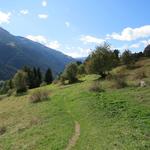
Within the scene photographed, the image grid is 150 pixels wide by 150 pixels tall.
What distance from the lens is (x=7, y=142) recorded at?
3447cm

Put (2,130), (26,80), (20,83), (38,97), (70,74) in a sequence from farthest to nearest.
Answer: (26,80) → (20,83) → (70,74) → (38,97) → (2,130)

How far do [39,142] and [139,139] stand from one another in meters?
9.76

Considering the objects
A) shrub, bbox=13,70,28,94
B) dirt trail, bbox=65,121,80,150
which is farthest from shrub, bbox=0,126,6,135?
shrub, bbox=13,70,28,94

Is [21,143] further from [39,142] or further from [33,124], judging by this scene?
[33,124]

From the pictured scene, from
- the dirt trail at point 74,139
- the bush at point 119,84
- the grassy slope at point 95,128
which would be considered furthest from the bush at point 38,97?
the dirt trail at point 74,139

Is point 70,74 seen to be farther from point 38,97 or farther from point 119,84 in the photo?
point 119,84

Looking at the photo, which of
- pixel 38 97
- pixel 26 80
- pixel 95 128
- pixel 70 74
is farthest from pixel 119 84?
pixel 26 80

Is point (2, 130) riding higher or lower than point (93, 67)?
lower

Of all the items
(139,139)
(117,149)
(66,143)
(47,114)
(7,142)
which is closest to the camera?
(117,149)

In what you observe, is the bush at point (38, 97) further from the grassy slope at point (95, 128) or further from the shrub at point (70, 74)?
the shrub at point (70, 74)

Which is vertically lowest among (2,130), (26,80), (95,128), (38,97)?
(2,130)

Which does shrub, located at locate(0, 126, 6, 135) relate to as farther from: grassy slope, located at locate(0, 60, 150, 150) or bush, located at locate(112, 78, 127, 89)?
bush, located at locate(112, 78, 127, 89)

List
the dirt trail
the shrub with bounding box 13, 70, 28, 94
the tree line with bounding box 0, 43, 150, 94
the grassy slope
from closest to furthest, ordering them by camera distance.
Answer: the grassy slope < the dirt trail < the tree line with bounding box 0, 43, 150, 94 < the shrub with bounding box 13, 70, 28, 94

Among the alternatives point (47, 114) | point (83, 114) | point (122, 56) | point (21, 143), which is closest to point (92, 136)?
point (21, 143)
